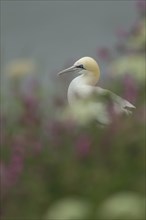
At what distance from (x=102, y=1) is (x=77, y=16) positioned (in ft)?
1.10

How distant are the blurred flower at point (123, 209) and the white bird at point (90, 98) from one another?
0.27 m

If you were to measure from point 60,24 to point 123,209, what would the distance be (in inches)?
247

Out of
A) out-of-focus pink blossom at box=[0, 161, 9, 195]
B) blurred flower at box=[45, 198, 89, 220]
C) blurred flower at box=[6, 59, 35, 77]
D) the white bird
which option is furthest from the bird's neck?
blurred flower at box=[45, 198, 89, 220]

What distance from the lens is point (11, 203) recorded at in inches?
81.8

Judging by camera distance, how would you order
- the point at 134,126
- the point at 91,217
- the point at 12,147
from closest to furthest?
the point at 91,217 → the point at 134,126 → the point at 12,147

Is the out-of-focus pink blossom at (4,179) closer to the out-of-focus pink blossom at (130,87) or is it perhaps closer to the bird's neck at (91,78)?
the out-of-focus pink blossom at (130,87)

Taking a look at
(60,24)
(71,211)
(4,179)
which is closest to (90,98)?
(4,179)

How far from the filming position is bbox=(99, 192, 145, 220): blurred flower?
156cm

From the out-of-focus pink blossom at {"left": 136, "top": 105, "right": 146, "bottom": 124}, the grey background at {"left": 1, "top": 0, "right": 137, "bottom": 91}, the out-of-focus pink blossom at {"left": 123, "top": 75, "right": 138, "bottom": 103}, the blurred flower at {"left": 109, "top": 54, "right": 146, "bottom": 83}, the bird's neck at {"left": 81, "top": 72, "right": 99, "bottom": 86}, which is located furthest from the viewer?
the grey background at {"left": 1, "top": 0, "right": 137, "bottom": 91}

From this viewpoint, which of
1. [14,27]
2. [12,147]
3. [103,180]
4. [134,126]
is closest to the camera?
[103,180]

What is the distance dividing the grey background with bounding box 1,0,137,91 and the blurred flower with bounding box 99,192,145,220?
5.36 m

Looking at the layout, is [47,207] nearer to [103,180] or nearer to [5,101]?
[103,180]

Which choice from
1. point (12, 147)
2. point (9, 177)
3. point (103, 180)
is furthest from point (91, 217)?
point (12, 147)

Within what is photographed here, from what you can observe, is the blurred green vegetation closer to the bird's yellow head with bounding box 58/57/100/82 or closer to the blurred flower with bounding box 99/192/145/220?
the blurred flower with bounding box 99/192/145/220
